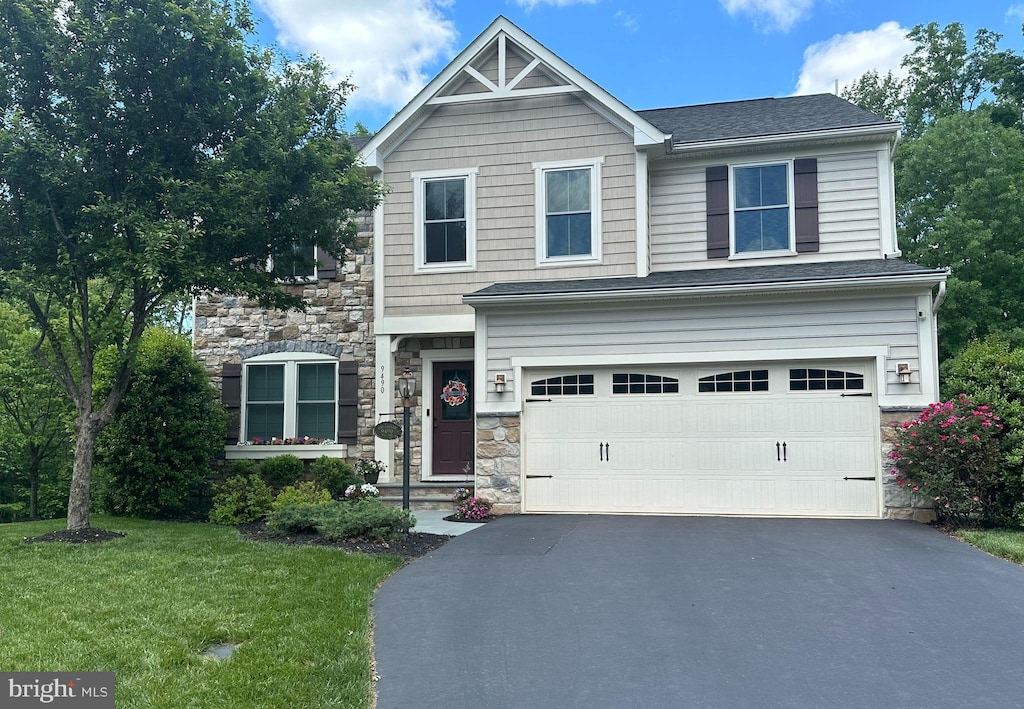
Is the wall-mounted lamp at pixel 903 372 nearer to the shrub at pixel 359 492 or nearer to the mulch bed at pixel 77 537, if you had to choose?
the shrub at pixel 359 492

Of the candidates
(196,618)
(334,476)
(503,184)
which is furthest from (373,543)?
(503,184)

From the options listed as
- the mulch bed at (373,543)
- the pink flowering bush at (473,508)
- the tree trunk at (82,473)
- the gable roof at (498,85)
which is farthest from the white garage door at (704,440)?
the tree trunk at (82,473)

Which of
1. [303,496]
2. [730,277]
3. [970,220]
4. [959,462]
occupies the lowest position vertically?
[303,496]

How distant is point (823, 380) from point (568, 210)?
4.47 m

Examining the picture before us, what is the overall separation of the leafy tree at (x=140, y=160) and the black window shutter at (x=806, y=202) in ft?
22.0

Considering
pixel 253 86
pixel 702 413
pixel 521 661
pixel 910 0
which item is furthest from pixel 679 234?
pixel 910 0

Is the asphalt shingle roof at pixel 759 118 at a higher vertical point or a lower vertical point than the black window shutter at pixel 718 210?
higher

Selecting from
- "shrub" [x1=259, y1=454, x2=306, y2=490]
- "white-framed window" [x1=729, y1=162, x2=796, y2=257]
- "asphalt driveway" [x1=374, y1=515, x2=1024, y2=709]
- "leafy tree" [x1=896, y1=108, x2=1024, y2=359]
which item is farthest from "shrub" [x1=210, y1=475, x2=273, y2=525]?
"leafy tree" [x1=896, y1=108, x2=1024, y2=359]

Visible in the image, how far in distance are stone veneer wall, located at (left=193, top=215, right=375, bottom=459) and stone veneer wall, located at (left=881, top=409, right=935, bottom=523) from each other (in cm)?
748

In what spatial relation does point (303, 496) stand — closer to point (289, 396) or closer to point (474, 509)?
point (474, 509)

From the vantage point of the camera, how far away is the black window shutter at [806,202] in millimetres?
11398

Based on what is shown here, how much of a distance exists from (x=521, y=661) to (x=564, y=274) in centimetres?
763

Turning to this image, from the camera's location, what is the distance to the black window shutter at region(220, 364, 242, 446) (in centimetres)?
1278

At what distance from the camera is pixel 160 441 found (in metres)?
11.6
